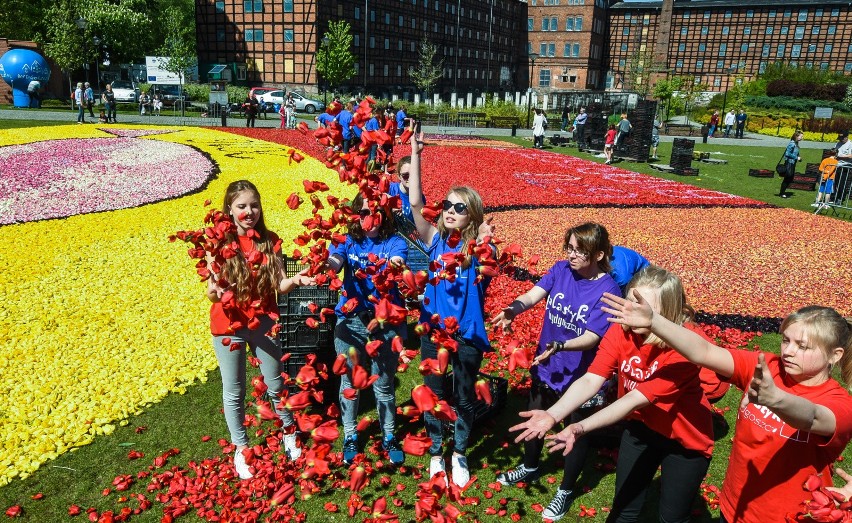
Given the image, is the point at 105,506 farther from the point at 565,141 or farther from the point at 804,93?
the point at 804,93

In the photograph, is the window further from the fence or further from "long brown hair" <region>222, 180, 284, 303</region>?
"long brown hair" <region>222, 180, 284, 303</region>

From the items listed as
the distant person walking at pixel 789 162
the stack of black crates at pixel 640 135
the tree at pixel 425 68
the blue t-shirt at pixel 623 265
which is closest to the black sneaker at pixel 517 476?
the blue t-shirt at pixel 623 265

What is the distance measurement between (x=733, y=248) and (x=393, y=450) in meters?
9.20

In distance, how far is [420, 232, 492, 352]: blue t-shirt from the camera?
13.8 feet

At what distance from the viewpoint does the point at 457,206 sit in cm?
393

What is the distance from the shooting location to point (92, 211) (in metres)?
12.2

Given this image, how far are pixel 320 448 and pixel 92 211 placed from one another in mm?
11261

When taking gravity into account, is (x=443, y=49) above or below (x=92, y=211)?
above

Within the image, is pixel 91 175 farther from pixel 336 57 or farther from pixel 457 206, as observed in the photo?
pixel 336 57

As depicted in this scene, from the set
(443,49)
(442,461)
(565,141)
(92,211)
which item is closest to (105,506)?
(442,461)

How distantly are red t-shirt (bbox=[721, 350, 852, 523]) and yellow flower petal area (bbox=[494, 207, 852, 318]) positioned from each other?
5.80 m

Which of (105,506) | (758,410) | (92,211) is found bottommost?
(105,506)

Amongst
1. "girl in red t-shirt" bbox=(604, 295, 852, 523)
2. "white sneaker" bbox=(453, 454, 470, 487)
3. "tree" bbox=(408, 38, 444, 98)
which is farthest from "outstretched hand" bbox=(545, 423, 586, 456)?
"tree" bbox=(408, 38, 444, 98)

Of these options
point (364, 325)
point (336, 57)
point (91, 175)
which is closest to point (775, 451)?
point (364, 325)
